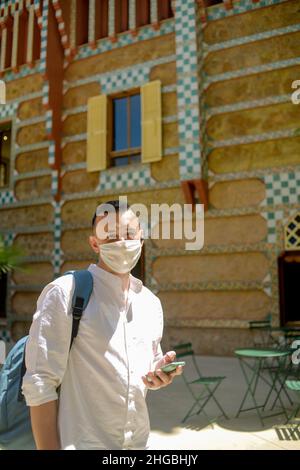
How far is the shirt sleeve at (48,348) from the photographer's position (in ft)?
4.58

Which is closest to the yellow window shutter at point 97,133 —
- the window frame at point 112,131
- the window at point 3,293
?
the window frame at point 112,131

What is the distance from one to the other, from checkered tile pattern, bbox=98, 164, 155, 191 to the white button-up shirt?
25.8ft

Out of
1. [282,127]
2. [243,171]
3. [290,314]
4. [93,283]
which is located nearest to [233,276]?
[290,314]

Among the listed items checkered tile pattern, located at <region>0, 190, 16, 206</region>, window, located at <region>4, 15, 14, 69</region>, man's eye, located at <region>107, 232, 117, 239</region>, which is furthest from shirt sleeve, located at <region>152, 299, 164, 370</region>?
window, located at <region>4, 15, 14, 69</region>

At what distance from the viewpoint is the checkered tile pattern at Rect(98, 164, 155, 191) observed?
31.1ft

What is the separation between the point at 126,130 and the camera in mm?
10031

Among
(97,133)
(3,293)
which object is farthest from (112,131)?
(3,293)

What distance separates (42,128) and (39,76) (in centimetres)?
139

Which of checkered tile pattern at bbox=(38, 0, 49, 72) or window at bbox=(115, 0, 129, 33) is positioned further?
checkered tile pattern at bbox=(38, 0, 49, 72)

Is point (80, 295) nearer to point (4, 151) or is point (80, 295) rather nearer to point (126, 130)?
point (126, 130)

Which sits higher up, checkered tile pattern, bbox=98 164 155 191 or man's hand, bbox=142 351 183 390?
checkered tile pattern, bbox=98 164 155 191

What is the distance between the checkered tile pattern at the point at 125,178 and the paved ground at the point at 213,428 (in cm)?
503

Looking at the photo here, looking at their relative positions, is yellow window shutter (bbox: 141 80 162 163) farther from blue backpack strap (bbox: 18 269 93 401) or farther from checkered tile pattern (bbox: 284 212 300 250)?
blue backpack strap (bbox: 18 269 93 401)

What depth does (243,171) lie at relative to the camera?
28.0 feet
